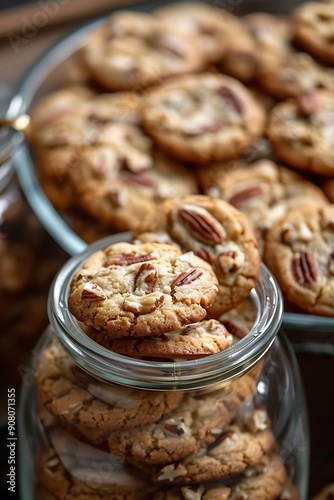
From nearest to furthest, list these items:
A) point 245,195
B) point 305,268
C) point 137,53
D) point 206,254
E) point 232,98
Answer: point 206,254 < point 305,268 < point 245,195 < point 232,98 < point 137,53

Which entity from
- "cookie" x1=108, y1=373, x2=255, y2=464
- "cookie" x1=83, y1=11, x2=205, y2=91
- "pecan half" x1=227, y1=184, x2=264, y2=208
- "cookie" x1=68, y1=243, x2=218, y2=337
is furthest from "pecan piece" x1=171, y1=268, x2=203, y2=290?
"cookie" x1=83, y1=11, x2=205, y2=91

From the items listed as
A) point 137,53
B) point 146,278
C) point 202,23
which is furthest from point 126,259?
point 202,23

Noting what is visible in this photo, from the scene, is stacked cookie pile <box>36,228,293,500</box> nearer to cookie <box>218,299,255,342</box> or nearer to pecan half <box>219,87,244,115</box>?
cookie <box>218,299,255,342</box>

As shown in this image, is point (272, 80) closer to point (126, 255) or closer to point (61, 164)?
point (61, 164)

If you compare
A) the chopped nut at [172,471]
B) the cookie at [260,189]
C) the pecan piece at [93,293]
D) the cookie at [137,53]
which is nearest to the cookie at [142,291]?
the pecan piece at [93,293]

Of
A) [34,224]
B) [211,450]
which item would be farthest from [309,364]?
[34,224]

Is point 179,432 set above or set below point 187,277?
below

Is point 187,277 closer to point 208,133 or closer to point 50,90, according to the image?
point 208,133
